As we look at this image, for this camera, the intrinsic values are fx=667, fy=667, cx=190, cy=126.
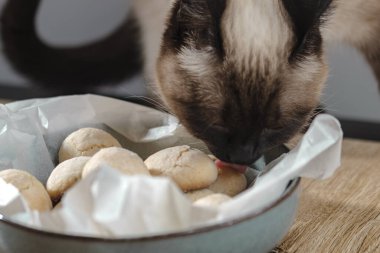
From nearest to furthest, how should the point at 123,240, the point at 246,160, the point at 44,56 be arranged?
the point at 123,240, the point at 246,160, the point at 44,56

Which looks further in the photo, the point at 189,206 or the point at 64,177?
the point at 64,177

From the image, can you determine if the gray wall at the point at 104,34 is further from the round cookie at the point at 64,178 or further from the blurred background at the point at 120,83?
the round cookie at the point at 64,178

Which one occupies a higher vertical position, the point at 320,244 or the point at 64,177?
the point at 64,177

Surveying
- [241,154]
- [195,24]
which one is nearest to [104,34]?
[195,24]

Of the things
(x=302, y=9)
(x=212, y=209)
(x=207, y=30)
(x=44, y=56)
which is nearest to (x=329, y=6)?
(x=302, y=9)

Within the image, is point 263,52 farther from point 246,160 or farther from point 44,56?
point 44,56

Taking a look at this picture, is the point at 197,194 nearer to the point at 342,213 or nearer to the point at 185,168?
the point at 185,168

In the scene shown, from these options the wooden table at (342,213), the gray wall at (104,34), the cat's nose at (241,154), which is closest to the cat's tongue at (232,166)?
the cat's nose at (241,154)
